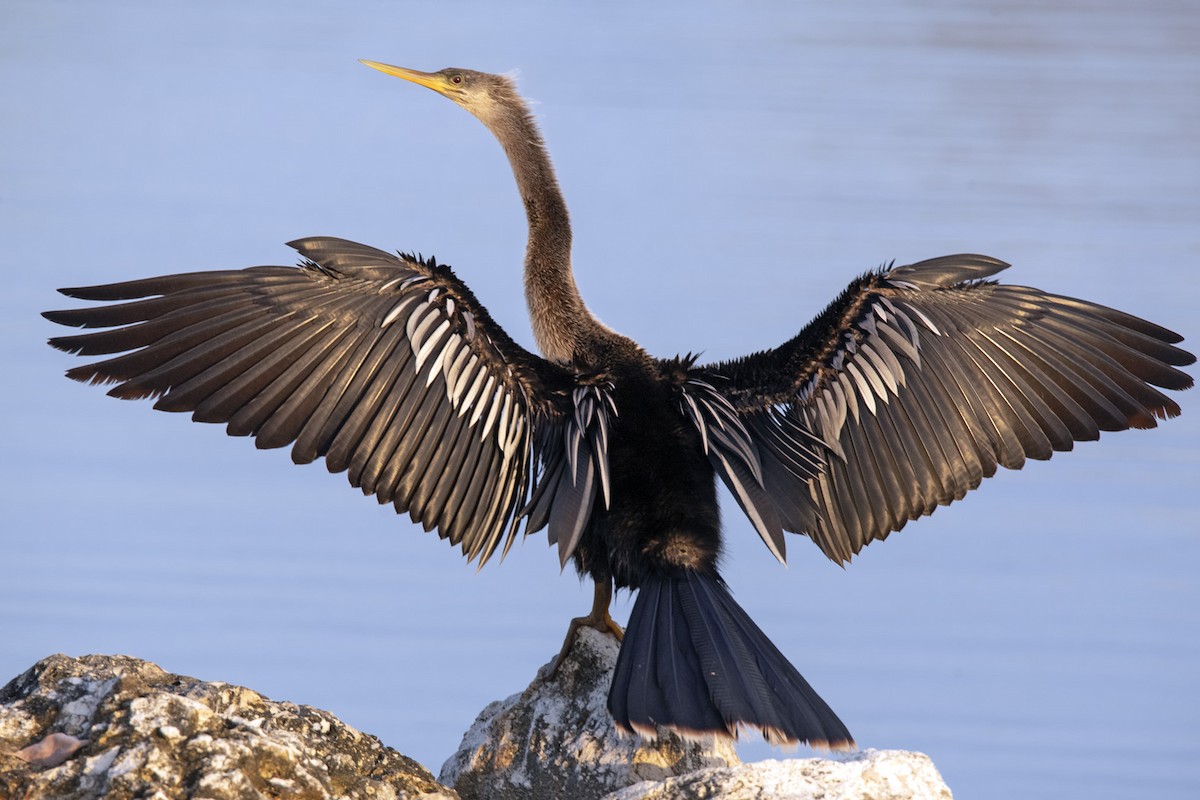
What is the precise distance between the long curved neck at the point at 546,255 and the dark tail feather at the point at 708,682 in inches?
41.4

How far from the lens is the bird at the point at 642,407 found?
3.35 meters

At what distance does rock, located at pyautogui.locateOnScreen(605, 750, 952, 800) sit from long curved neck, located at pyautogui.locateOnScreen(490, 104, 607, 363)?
178 centimetres

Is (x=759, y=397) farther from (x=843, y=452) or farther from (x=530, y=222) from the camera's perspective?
(x=530, y=222)

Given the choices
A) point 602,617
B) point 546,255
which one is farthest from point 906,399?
point 546,255

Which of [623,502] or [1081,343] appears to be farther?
[1081,343]

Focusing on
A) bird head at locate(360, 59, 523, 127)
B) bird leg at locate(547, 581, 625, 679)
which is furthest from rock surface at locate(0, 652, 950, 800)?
bird head at locate(360, 59, 523, 127)

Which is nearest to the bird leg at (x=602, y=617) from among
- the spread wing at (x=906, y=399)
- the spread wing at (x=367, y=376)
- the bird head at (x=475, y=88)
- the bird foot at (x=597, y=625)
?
the bird foot at (x=597, y=625)

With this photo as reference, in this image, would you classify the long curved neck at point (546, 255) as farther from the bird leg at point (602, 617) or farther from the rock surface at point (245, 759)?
the rock surface at point (245, 759)

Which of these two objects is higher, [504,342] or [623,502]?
[504,342]

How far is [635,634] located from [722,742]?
30 cm

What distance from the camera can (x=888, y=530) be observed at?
12.3 feet

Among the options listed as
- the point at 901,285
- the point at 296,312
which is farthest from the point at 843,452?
the point at 296,312

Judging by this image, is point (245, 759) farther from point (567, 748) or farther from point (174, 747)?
point (567, 748)

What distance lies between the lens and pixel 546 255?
4.44 metres
